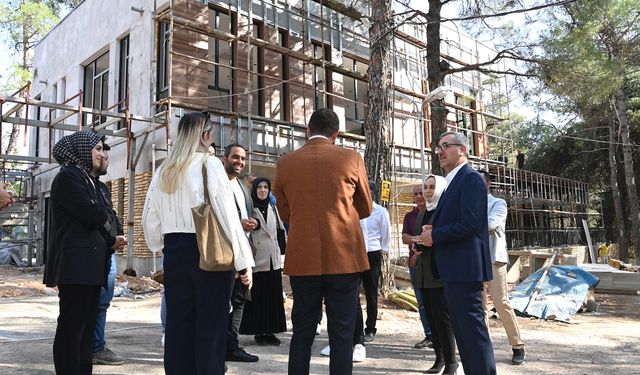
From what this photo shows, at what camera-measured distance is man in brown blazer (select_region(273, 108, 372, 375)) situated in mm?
2932

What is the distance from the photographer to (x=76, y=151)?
129 inches

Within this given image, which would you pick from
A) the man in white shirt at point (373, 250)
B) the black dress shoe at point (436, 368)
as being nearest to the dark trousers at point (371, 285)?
the man in white shirt at point (373, 250)

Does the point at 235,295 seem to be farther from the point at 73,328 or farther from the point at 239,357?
the point at 73,328

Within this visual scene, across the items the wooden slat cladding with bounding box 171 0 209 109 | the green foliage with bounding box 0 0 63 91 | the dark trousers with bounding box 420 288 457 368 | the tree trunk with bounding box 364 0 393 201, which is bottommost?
the dark trousers with bounding box 420 288 457 368

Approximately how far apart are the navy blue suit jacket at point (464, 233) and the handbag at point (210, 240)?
1368 mm

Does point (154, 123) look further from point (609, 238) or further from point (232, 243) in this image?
point (609, 238)

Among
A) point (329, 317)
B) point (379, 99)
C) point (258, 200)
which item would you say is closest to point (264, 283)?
point (258, 200)

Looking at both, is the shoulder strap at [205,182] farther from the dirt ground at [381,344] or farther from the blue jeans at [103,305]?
the dirt ground at [381,344]

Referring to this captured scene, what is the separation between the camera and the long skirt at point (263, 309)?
4.90 m

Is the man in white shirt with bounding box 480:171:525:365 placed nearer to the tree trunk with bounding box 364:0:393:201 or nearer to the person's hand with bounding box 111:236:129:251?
the person's hand with bounding box 111:236:129:251

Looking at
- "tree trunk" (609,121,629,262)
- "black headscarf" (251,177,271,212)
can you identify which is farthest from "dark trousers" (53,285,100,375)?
"tree trunk" (609,121,629,262)

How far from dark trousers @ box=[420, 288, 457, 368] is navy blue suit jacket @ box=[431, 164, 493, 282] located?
982mm

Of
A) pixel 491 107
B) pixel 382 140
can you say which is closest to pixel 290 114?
pixel 382 140

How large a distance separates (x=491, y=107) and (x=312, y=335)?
70.7ft
